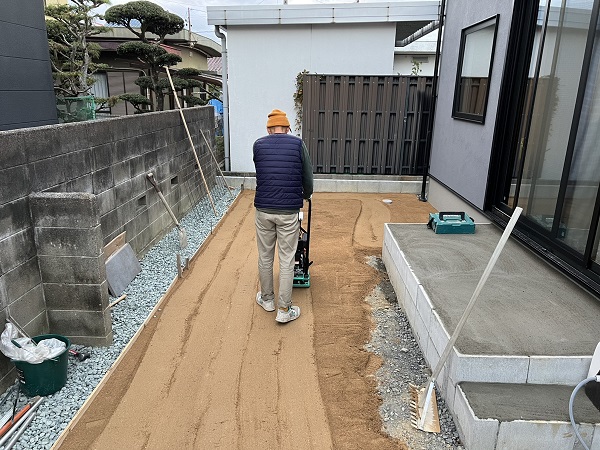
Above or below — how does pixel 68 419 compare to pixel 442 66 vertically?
below

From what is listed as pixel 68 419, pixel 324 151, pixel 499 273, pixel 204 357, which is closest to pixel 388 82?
pixel 324 151

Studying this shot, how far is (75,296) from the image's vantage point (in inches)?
124

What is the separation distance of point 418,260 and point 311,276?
1.26 m

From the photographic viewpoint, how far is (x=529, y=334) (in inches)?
104

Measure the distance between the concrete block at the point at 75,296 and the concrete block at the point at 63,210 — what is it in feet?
1.52

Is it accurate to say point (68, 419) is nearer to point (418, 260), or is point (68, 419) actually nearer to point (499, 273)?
point (418, 260)

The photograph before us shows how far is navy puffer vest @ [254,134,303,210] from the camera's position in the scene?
352cm

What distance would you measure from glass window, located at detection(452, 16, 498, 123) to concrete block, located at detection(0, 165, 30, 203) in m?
4.89

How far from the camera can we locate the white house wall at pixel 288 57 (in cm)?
818

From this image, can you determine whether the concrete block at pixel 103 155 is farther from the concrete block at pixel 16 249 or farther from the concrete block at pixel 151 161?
the concrete block at pixel 16 249

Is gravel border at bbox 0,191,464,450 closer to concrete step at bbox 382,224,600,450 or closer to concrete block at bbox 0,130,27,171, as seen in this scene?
concrete step at bbox 382,224,600,450

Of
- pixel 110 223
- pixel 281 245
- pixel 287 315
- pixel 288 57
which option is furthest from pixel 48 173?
pixel 288 57

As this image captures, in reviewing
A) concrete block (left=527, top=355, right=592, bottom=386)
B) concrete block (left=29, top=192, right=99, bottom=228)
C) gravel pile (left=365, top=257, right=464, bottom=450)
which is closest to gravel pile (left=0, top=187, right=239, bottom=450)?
concrete block (left=29, top=192, right=99, bottom=228)

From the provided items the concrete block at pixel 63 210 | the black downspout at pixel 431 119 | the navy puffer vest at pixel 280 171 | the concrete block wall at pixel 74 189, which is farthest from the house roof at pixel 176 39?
the concrete block at pixel 63 210
